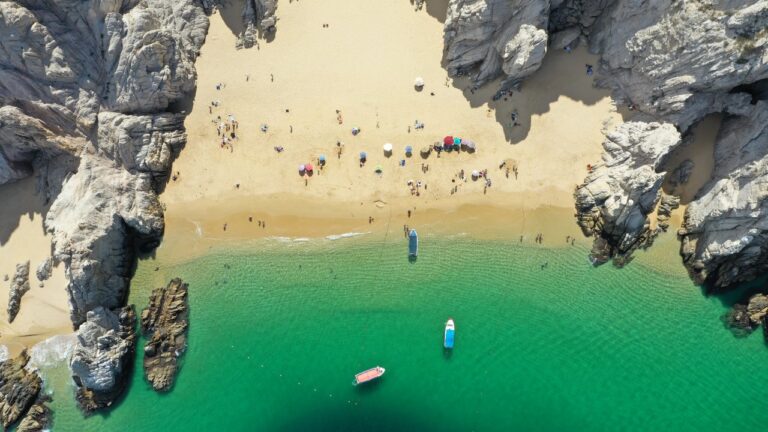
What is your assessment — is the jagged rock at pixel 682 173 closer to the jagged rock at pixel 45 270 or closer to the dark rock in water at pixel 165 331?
the dark rock in water at pixel 165 331

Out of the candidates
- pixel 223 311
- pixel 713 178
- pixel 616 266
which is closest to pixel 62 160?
pixel 223 311

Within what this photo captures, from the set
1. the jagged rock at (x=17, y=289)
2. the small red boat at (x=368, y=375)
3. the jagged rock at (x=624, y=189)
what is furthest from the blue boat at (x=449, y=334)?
the jagged rock at (x=17, y=289)

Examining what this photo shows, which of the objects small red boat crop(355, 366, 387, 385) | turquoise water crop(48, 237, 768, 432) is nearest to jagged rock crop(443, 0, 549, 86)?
turquoise water crop(48, 237, 768, 432)

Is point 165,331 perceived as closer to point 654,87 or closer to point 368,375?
point 368,375

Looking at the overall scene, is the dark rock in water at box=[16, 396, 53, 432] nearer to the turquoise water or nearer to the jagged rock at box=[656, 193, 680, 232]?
the turquoise water

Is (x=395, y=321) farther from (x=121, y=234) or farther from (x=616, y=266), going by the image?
(x=121, y=234)
